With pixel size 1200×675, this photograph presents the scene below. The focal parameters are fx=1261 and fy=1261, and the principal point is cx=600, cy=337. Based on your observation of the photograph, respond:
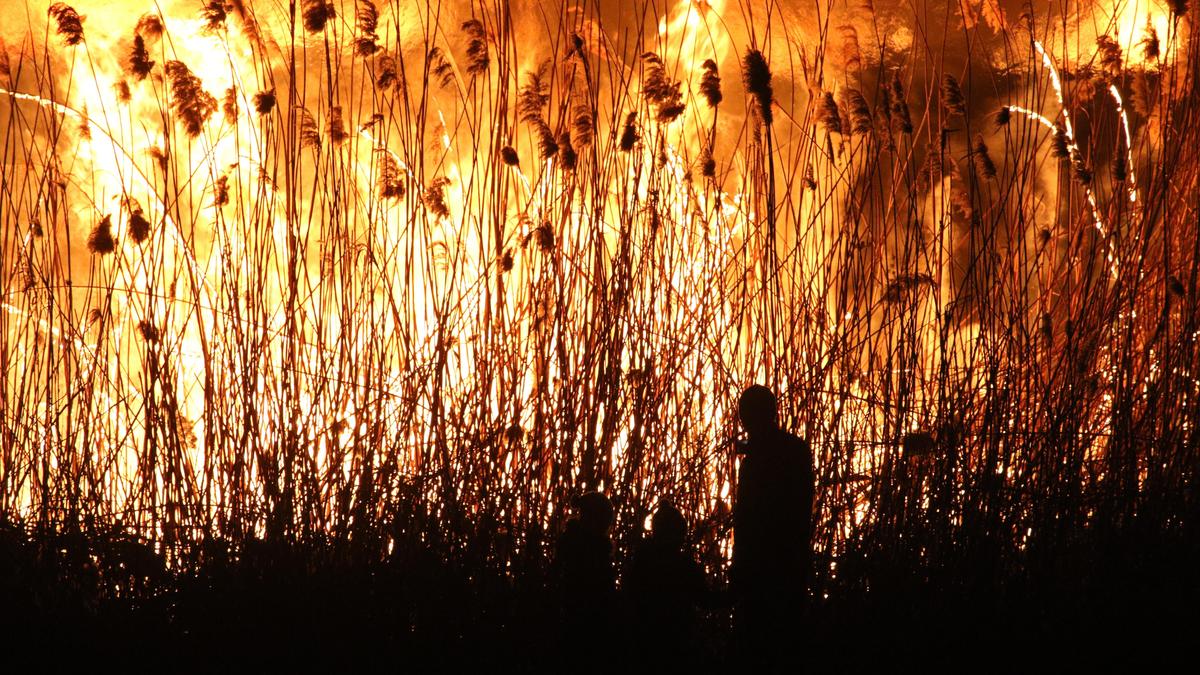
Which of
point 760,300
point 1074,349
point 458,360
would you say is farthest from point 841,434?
point 458,360

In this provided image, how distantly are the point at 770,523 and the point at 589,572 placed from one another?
0.29 meters

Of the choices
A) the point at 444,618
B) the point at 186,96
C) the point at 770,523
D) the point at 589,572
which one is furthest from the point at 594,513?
the point at 186,96

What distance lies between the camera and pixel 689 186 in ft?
8.37

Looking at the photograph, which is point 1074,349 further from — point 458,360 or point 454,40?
point 454,40

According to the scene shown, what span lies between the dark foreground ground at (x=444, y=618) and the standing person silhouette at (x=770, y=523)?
0.35 metres

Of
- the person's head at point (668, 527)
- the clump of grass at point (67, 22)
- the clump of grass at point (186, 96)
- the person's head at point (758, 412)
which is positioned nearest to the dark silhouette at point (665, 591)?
the person's head at point (668, 527)

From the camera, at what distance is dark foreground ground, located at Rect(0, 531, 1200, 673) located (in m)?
2.34

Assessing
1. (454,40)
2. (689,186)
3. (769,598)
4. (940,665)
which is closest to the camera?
(769,598)

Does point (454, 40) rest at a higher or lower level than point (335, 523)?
higher

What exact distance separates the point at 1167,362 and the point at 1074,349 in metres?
0.22

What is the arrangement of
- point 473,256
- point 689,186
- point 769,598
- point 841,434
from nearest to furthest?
point 769,598 → point 689,186 → point 841,434 → point 473,256

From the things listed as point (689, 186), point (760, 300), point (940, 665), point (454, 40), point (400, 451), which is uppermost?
point (454, 40)

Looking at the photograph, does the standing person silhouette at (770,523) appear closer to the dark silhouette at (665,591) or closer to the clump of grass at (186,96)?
the dark silhouette at (665,591)

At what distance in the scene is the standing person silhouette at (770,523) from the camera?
1.94m
